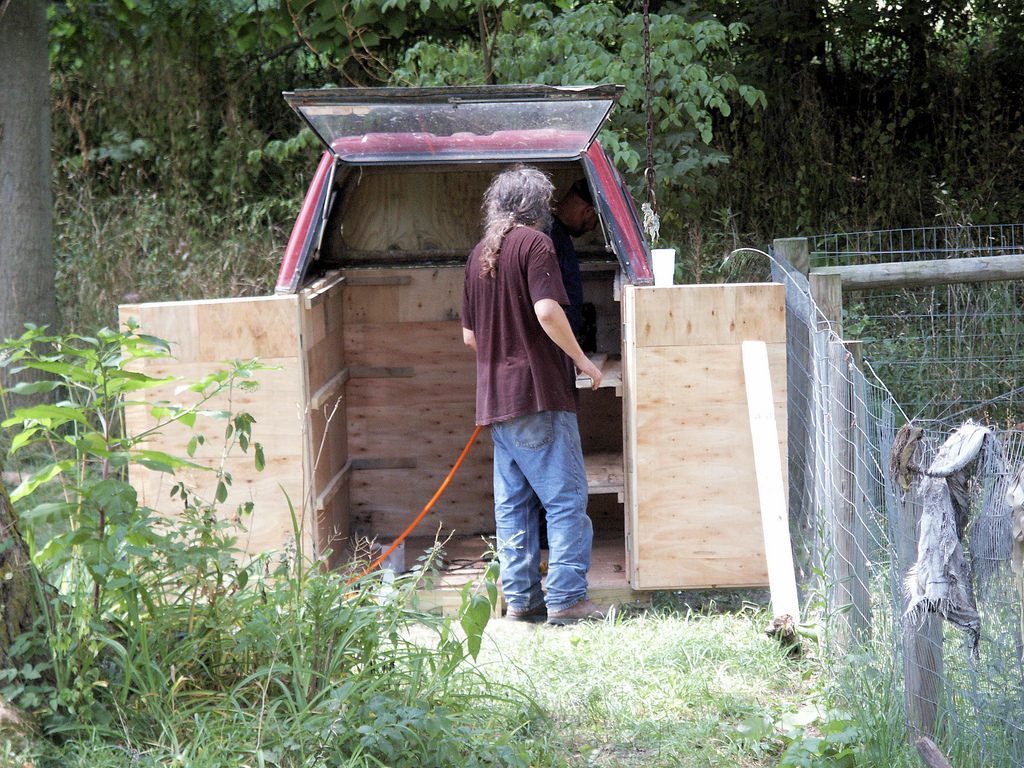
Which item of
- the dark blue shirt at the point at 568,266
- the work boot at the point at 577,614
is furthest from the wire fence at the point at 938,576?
the dark blue shirt at the point at 568,266

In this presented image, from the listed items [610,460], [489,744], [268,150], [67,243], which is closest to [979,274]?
[610,460]

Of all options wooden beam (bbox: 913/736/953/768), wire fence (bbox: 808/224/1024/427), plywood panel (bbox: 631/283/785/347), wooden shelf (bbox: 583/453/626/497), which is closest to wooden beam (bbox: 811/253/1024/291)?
wire fence (bbox: 808/224/1024/427)

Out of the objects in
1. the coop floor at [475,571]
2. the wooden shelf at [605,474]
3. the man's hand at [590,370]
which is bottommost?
the coop floor at [475,571]

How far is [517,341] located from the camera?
4.95m

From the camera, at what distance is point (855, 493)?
12.6 feet

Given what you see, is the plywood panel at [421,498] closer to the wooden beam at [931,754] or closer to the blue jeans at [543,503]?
the blue jeans at [543,503]

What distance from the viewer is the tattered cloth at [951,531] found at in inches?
111

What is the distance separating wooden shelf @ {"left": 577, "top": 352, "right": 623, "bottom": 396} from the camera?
503 cm

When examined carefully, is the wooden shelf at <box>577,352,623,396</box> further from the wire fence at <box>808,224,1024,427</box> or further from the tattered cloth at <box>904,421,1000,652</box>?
the tattered cloth at <box>904,421,1000,652</box>

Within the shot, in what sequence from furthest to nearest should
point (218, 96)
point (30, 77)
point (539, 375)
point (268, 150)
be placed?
point (218, 96)
point (268, 150)
point (30, 77)
point (539, 375)

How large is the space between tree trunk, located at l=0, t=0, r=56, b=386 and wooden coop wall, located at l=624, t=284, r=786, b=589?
14.4ft

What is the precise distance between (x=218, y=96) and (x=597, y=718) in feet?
26.9

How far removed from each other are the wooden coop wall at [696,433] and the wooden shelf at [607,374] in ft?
0.57

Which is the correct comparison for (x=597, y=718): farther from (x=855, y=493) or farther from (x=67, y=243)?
(x=67, y=243)
